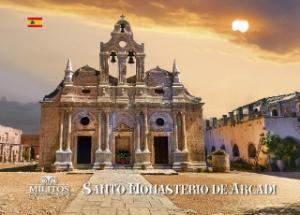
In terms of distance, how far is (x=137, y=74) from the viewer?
24.8 m

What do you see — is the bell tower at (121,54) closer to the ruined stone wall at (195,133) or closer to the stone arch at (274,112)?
the ruined stone wall at (195,133)

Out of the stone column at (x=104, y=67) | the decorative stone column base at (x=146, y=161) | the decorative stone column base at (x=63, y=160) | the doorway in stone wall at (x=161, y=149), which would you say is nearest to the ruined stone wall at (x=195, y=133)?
the doorway in stone wall at (x=161, y=149)

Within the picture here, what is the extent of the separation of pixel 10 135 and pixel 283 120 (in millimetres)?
41051

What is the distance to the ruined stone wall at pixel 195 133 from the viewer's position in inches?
939

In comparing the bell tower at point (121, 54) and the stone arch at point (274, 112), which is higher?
the bell tower at point (121, 54)

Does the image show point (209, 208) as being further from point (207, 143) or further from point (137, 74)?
point (207, 143)

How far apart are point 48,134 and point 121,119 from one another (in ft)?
19.7

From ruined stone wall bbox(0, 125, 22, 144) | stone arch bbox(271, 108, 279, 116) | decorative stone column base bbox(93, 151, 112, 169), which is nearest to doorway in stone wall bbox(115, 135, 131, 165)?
decorative stone column base bbox(93, 151, 112, 169)

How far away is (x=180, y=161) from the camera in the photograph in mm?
23125

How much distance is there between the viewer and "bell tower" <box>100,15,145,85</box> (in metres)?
24.5

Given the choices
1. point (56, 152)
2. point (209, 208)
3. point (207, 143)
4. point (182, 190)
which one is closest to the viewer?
point (209, 208)

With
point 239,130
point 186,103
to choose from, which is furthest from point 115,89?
point 239,130

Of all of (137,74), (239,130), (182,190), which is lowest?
(182,190)

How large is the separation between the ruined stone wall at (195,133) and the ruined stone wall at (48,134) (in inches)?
428
